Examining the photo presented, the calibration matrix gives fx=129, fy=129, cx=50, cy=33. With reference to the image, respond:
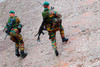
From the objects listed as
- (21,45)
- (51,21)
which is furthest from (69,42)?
(21,45)

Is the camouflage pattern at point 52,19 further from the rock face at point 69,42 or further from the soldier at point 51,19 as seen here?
the rock face at point 69,42

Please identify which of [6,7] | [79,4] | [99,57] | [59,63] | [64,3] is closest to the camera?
[99,57]

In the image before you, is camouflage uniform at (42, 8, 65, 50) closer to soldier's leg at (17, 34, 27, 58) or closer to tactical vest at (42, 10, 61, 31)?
tactical vest at (42, 10, 61, 31)

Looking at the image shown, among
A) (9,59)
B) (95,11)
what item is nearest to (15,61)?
(9,59)

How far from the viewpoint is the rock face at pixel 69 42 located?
4524mm

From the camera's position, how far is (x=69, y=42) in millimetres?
5395

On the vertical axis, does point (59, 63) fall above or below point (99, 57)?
below

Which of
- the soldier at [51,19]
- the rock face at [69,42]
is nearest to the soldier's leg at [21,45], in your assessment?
the rock face at [69,42]

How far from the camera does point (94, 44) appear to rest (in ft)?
15.4

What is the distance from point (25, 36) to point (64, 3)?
143 inches

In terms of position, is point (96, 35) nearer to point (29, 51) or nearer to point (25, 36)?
point (29, 51)

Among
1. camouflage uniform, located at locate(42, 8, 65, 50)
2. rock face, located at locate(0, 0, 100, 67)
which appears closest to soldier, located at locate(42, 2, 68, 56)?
camouflage uniform, located at locate(42, 8, 65, 50)

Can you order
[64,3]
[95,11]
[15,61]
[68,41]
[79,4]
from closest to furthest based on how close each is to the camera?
[68,41]
[15,61]
[95,11]
[79,4]
[64,3]

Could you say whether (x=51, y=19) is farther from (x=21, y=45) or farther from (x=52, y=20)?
(x=21, y=45)
